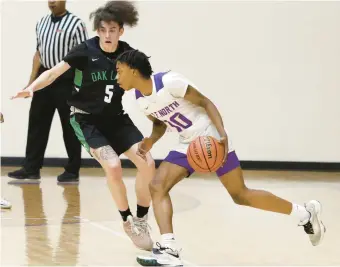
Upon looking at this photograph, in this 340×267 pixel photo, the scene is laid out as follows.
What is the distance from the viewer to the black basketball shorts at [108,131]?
6.14 m

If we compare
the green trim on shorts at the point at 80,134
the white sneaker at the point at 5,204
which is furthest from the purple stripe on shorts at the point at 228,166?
the white sneaker at the point at 5,204

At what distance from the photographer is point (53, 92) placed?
962 cm

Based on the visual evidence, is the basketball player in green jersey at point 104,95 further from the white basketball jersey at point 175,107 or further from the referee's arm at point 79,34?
the referee's arm at point 79,34

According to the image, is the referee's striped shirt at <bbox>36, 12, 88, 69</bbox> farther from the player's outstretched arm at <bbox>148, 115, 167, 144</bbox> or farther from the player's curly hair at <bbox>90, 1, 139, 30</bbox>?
the player's outstretched arm at <bbox>148, 115, 167, 144</bbox>

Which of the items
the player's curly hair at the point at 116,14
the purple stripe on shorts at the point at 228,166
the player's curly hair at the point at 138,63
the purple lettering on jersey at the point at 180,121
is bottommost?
the purple stripe on shorts at the point at 228,166

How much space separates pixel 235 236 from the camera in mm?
6559

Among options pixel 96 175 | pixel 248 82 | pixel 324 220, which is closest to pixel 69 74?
pixel 96 175

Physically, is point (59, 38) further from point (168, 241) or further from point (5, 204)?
point (168, 241)

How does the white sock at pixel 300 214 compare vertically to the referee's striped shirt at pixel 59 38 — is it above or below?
below

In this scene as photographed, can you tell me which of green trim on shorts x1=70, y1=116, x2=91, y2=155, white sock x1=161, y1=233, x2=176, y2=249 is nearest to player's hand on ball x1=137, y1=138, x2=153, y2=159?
green trim on shorts x1=70, y1=116, x2=91, y2=155

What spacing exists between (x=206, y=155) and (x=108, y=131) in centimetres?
135

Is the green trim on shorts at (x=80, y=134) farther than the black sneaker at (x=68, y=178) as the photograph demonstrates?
No

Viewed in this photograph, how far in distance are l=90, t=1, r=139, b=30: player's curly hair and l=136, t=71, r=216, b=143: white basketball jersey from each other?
0.93 m

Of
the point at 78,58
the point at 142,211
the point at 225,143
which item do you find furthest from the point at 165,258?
the point at 78,58
